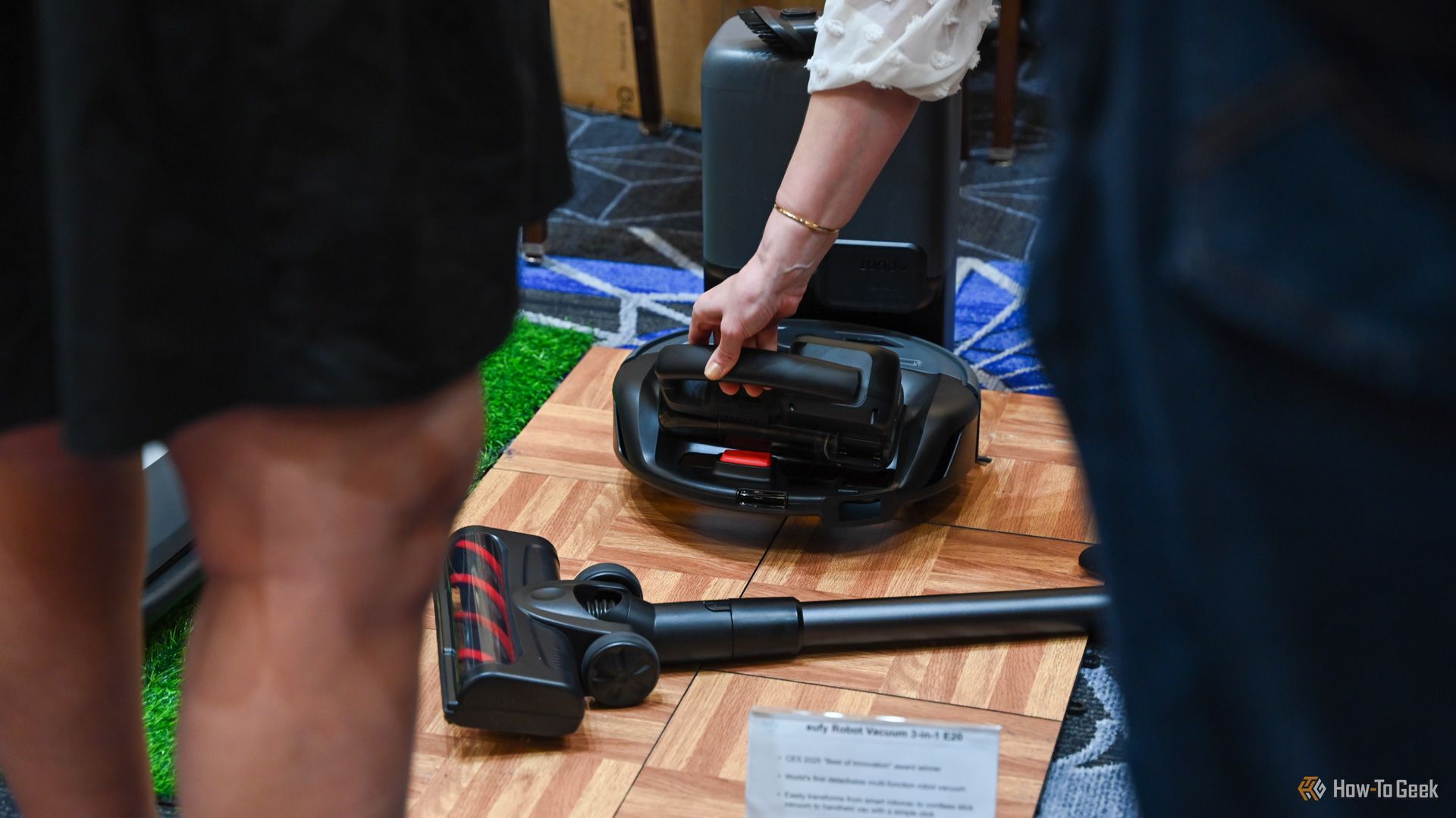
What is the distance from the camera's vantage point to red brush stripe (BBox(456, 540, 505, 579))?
1032mm

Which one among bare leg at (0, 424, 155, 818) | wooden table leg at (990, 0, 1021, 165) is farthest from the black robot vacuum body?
wooden table leg at (990, 0, 1021, 165)

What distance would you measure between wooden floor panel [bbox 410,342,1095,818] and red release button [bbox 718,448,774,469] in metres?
0.08

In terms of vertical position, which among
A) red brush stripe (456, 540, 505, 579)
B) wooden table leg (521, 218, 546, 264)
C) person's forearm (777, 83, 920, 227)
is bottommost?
wooden table leg (521, 218, 546, 264)

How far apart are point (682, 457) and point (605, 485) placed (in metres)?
0.13

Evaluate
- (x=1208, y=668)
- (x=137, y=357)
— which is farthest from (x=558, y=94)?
(x=1208, y=668)

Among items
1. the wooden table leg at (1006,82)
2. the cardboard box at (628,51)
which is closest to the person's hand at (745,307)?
A: the wooden table leg at (1006,82)

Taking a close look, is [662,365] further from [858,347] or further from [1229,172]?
[1229,172]

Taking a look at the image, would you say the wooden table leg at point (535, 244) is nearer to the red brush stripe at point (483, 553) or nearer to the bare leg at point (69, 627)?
the red brush stripe at point (483, 553)

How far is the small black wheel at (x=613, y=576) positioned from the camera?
106 centimetres

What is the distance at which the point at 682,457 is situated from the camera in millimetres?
1224

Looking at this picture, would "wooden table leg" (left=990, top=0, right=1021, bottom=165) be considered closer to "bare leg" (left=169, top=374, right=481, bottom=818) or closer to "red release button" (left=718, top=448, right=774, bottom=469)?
A: "red release button" (left=718, top=448, right=774, bottom=469)

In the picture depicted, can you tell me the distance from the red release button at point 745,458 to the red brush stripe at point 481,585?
0.29 meters

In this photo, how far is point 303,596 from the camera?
1.42 ft
